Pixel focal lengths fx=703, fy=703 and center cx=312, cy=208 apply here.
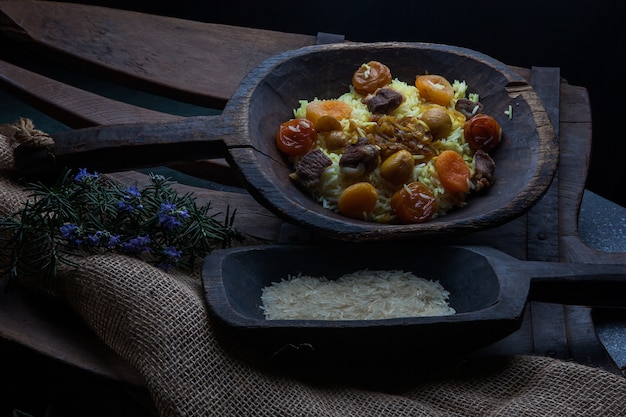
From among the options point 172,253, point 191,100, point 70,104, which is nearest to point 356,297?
point 172,253

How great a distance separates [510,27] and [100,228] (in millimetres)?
2710

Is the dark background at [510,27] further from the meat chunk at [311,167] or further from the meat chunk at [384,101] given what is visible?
the meat chunk at [311,167]

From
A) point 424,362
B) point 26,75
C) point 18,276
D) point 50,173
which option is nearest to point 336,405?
point 424,362

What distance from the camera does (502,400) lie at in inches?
75.1

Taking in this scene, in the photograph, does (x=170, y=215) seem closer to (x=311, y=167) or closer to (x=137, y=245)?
(x=137, y=245)

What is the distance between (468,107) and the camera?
259 centimetres

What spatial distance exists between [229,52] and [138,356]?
165 cm

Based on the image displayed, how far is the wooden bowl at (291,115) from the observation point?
84.7 inches

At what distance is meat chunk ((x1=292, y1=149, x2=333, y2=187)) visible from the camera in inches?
92.6

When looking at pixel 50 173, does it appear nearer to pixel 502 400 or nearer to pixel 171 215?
pixel 171 215

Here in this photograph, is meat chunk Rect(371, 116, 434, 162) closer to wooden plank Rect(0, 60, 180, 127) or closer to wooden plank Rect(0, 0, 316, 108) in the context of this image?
wooden plank Rect(0, 0, 316, 108)

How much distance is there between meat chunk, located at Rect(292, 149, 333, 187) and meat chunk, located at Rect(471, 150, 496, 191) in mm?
494

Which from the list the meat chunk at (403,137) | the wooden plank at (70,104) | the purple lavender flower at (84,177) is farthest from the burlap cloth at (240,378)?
the wooden plank at (70,104)

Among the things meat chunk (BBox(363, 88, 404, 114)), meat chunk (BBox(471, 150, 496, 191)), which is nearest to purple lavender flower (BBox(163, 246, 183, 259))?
meat chunk (BBox(363, 88, 404, 114))
